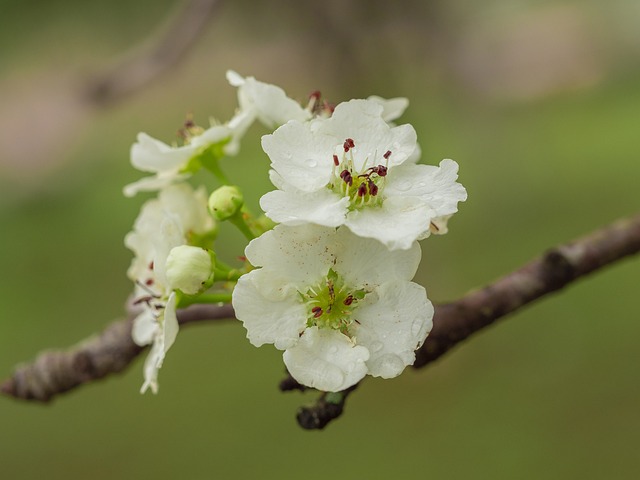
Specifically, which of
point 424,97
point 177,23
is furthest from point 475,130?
point 177,23

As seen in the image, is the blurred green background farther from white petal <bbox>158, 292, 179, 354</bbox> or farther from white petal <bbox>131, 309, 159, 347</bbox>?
white petal <bbox>158, 292, 179, 354</bbox>

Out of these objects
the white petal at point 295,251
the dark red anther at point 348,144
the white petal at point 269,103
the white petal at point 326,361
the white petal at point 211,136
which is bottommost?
the white petal at point 326,361

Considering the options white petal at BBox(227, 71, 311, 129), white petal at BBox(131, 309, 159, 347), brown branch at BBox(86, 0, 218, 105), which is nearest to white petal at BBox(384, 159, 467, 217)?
white petal at BBox(227, 71, 311, 129)

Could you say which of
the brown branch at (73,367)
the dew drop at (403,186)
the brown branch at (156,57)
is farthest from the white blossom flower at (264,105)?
the brown branch at (156,57)

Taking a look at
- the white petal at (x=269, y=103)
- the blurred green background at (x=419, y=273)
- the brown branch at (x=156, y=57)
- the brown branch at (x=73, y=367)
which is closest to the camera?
the white petal at (x=269, y=103)

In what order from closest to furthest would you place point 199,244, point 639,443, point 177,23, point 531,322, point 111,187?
point 199,244 < point 177,23 < point 639,443 < point 531,322 < point 111,187

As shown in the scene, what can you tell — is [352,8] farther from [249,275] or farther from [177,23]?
[249,275]

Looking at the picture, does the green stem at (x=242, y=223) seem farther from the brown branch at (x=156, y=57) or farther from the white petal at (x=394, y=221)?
the brown branch at (x=156, y=57)

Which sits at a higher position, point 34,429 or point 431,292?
→ point 431,292
